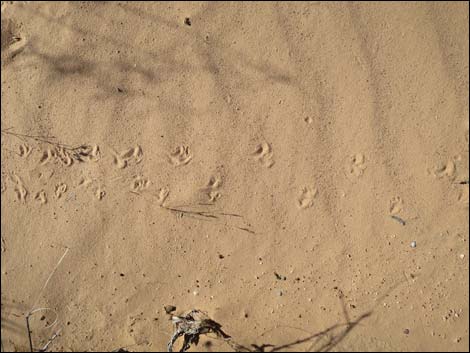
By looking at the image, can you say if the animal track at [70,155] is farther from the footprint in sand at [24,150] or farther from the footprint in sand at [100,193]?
the footprint in sand at [100,193]

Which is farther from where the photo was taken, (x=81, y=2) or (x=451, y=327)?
(x=81, y=2)

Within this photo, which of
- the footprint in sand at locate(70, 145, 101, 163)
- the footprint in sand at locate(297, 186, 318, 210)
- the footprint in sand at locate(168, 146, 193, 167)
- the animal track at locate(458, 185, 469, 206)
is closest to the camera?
the animal track at locate(458, 185, 469, 206)

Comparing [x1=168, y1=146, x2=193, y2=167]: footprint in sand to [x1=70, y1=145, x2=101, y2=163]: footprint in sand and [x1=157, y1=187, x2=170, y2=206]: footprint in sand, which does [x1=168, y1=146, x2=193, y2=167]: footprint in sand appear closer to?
[x1=157, y1=187, x2=170, y2=206]: footprint in sand

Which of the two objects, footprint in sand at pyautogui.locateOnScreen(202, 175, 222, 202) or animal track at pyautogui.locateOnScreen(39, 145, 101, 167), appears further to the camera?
animal track at pyautogui.locateOnScreen(39, 145, 101, 167)

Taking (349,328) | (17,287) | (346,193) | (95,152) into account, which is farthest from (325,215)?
(17,287)

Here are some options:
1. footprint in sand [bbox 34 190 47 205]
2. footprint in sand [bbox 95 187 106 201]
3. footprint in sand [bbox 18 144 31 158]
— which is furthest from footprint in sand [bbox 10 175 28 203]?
footprint in sand [bbox 95 187 106 201]

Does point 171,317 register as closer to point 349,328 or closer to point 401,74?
point 349,328
